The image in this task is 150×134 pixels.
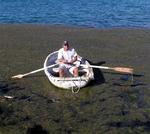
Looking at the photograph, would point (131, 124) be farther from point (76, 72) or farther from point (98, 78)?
point (98, 78)

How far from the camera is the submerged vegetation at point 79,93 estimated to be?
47.5 feet

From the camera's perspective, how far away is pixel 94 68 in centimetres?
2075

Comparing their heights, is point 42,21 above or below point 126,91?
below

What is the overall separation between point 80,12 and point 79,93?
21.0 metres

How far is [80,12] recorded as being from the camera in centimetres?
3794

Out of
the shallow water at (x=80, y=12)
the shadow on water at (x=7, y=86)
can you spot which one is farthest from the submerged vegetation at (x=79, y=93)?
the shallow water at (x=80, y=12)

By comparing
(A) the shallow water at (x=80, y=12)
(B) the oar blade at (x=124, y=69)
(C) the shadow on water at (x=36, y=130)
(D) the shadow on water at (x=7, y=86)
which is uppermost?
(C) the shadow on water at (x=36, y=130)

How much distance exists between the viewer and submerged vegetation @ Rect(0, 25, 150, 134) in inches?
570

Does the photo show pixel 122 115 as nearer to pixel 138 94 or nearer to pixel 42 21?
pixel 138 94

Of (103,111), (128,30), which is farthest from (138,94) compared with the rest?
(128,30)

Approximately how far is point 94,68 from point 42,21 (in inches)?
547

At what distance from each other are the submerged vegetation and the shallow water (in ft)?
21.1

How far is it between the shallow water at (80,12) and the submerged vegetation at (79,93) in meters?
6.42

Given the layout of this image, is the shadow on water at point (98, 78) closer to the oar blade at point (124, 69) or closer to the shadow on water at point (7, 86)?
the oar blade at point (124, 69)
